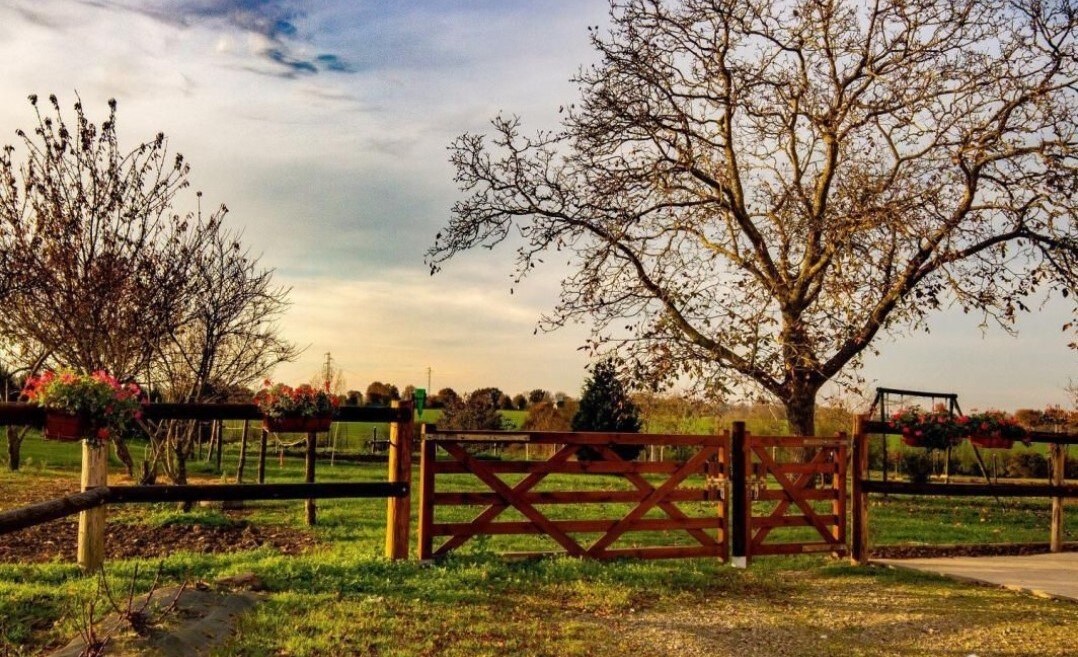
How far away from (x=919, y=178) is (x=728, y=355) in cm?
544

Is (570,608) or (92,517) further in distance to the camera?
(92,517)

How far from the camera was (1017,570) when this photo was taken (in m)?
11.3

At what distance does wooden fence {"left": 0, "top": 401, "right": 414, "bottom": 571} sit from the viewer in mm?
7871

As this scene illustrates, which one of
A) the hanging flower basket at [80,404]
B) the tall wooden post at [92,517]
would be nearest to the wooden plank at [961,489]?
the hanging flower basket at [80,404]

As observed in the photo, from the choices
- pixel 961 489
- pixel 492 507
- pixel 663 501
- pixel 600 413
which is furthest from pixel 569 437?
pixel 600 413


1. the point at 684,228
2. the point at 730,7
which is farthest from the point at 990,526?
the point at 730,7

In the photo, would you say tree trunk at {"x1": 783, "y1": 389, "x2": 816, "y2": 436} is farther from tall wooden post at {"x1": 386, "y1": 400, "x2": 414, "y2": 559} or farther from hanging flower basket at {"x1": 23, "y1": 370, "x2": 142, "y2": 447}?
hanging flower basket at {"x1": 23, "y1": 370, "x2": 142, "y2": 447}

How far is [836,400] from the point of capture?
24141mm

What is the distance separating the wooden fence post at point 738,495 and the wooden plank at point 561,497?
1.22 feet

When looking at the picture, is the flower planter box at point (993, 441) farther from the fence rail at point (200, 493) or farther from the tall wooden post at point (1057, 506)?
the fence rail at point (200, 493)

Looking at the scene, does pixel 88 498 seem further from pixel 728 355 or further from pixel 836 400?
pixel 836 400

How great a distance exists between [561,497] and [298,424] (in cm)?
305

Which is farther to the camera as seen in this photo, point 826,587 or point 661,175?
point 661,175

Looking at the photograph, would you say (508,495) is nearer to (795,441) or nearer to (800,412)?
(795,441)
